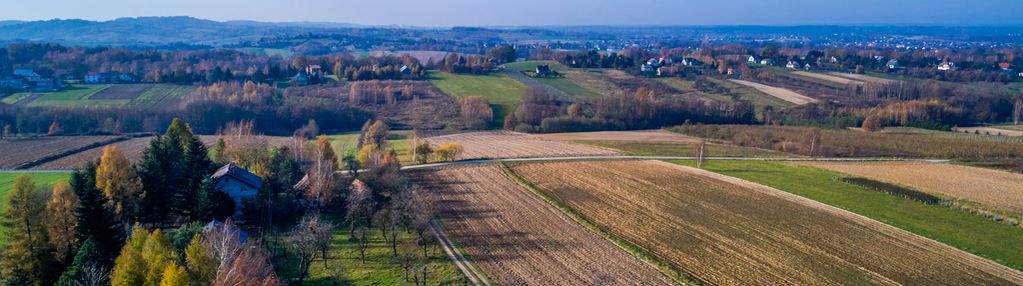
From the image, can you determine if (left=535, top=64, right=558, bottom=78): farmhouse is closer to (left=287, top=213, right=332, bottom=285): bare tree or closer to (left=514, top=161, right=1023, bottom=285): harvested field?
(left=514, top=161, right=1023, bottom=285): harvested field

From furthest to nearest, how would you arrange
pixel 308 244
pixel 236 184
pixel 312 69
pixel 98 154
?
pixel 312 69
pixel 98 154
pixel 236 184
pixel 308 244

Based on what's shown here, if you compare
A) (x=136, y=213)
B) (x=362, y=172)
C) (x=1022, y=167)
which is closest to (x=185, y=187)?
(x=136, y=213)

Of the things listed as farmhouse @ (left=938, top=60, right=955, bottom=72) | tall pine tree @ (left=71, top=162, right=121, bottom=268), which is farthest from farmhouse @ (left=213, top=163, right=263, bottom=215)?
farmhouse @ (left=938, top=60, right=955, bottom=72)

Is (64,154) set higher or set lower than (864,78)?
lower

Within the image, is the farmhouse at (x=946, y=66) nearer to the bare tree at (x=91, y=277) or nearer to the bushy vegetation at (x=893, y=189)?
the bushy vegetation at (x=893, y=189)

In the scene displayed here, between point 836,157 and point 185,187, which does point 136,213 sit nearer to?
point 185,187

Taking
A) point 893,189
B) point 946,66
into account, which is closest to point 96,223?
point 893,189

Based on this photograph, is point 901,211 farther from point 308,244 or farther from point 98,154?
point 98,154
